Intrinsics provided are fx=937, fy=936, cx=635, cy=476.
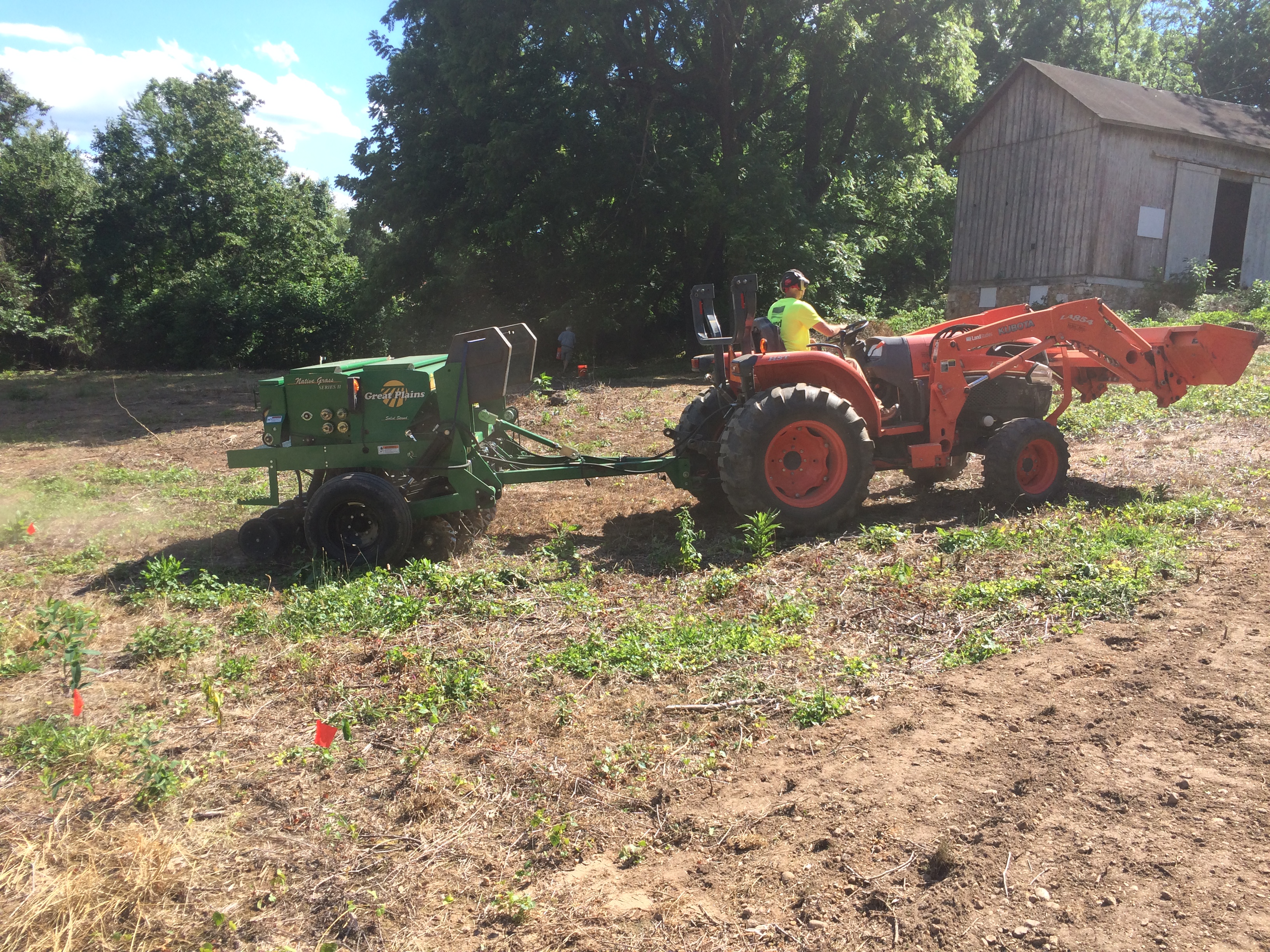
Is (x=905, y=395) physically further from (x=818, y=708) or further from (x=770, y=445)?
(x=818, y=708)

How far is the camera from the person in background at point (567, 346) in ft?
69.5

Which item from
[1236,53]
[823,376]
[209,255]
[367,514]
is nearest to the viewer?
[367,514]

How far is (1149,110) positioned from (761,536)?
19.3 metres

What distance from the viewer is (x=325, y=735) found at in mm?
4141

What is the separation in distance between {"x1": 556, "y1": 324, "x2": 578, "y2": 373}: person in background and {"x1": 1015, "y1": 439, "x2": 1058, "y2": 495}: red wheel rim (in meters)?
14.6

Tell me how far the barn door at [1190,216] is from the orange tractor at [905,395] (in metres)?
14.2

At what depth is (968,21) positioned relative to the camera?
68.3 feet

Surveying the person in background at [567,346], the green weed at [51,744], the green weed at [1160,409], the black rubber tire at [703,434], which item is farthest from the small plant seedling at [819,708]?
the person in background at [567,346]

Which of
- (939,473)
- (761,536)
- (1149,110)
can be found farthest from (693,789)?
(1149,110)

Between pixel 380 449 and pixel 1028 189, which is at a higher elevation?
pixel 1028 189

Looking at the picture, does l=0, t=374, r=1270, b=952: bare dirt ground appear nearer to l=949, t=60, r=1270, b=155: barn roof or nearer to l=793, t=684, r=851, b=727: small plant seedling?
l=793, t=684, r=851, b=727: small plant seedling

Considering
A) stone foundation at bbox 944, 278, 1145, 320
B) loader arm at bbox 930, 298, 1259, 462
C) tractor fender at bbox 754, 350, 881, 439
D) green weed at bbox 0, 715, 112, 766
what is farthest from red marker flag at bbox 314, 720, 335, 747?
stone foundation at bbox 944, 278, 1145, 320

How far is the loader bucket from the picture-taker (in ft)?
25.4

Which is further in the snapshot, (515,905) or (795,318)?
(795,318)
